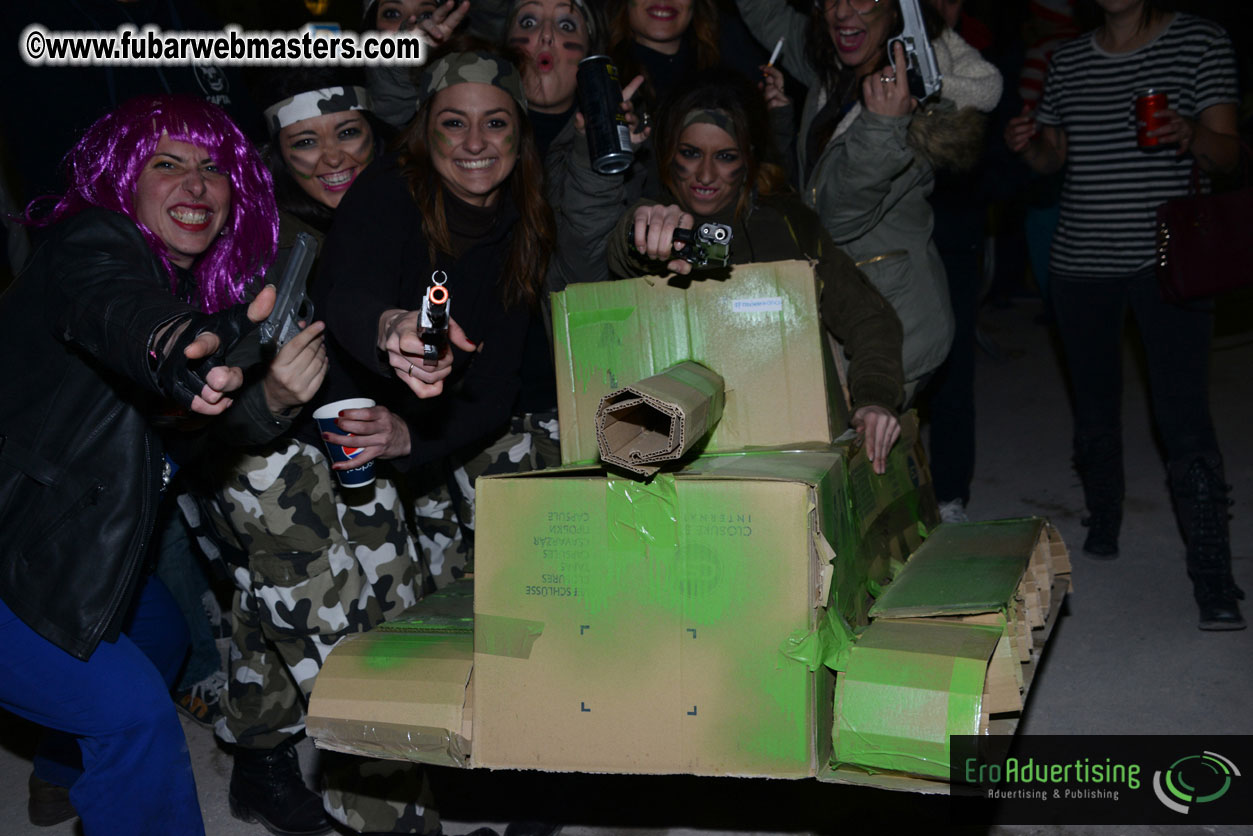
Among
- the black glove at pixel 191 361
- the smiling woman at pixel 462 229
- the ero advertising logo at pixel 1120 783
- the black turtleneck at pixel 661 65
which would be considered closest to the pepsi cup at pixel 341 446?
the smiling woman at pixel 462 229

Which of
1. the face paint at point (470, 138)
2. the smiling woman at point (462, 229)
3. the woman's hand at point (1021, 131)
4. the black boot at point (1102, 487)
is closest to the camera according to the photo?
the smiling woman at point (462, 229)

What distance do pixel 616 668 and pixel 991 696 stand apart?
0.73 metres

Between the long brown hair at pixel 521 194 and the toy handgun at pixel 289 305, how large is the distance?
61 centimetres

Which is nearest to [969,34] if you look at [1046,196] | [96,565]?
[1046,196]

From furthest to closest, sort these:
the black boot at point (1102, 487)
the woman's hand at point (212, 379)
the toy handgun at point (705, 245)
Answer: the black boot at point (1102, 487), the toy handgun at point (705, 245), the woman's hand at point (212, 379)

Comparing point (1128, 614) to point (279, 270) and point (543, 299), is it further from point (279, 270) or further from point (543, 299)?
point (279, 270)

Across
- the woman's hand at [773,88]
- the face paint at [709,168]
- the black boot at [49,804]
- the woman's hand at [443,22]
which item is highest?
the woman's hand at [443,22]

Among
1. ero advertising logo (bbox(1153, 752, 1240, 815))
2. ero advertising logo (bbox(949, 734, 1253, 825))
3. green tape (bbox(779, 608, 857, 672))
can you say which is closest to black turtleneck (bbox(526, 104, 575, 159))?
green tape (bbox(779, 608, 857, 672))

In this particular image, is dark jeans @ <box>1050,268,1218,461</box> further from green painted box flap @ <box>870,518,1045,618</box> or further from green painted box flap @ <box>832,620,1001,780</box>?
green painted box flap @ <box>832,620,1001,780</box>

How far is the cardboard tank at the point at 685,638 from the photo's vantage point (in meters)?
1.89

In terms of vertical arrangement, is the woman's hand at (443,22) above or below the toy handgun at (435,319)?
above

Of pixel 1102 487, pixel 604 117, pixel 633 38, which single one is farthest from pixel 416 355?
pixel 1102 487

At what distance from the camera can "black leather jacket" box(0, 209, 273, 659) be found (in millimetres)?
1958

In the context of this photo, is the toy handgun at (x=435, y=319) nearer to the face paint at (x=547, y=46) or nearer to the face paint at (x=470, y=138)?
the face paint at (x=470, y=138)
